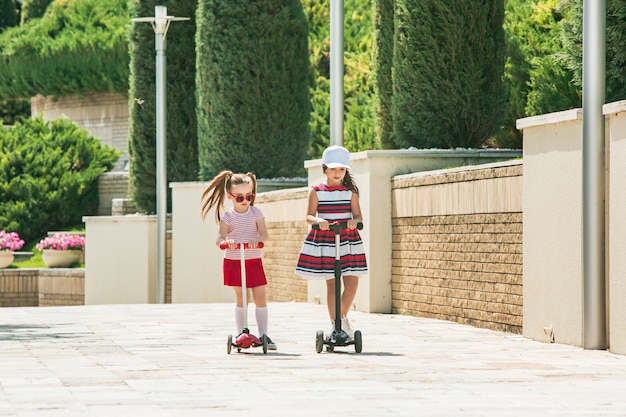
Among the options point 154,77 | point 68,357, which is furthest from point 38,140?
point 68,357

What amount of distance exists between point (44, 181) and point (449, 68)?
2012 cm

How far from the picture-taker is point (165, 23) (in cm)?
2623

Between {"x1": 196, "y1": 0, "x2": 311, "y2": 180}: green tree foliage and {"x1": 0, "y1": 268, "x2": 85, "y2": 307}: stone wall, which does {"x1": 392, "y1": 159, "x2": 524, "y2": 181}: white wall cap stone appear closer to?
{"x1": 196, "y1": 0, "x2": 311, "y2": 180}: green tree foliage

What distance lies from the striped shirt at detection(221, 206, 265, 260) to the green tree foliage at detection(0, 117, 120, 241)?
25.6 metres

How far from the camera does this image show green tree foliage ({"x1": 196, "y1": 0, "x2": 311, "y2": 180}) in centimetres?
2564

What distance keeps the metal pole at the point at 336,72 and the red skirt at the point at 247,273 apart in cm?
687

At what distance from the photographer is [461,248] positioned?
1462 cm

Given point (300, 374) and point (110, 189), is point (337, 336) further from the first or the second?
point (110, 189)

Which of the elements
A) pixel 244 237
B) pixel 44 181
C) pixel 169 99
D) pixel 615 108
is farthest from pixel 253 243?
pixel 44 181

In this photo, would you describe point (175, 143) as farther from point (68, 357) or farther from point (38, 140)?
point (68, 357)

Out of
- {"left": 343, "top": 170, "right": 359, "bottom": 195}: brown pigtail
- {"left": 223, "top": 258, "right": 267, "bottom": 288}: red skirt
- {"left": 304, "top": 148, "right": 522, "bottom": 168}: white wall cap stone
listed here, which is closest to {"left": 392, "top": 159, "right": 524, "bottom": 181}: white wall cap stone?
{"left": 304, "top": 148, "right": 522, "bottom": 168}: white wall cap stone

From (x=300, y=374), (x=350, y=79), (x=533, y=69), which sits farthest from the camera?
(x=350, y=79)

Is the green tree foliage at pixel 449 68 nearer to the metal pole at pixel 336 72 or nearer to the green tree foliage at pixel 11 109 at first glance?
the metal pole at pixel 336 72

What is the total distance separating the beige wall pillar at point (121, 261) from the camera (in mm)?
27844
